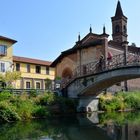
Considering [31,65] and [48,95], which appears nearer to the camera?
[48,95]

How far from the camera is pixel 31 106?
30703mm

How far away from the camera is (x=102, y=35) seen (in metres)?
49.6

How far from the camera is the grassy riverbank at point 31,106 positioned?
2795cm

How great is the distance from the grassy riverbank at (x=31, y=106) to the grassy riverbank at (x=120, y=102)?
192 inches

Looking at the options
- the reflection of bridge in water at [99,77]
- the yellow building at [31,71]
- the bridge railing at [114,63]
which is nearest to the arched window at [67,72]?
the reflection of bridge in water at [99,77]

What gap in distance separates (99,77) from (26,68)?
32.5 m

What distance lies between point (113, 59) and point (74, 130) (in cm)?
1149

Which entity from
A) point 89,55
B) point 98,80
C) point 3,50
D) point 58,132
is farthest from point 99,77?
point 3,50

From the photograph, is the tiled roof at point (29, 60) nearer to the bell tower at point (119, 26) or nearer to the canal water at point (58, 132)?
the bell tower at point (119, 26)

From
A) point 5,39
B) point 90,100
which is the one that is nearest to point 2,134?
point 90,100

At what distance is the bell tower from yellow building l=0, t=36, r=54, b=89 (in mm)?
19539

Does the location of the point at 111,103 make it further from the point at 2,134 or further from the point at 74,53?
the point at 2,134

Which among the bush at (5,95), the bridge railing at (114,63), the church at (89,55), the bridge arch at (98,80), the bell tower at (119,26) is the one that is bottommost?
the bush at (5,95)

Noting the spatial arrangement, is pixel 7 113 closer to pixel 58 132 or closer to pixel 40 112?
pixel 40 112
